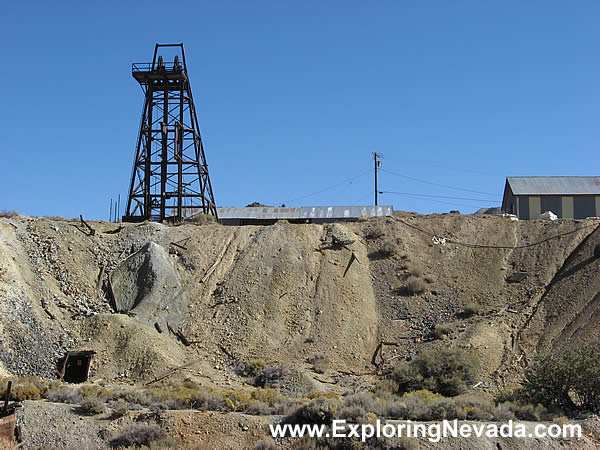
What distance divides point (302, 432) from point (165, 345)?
1289 centimetres

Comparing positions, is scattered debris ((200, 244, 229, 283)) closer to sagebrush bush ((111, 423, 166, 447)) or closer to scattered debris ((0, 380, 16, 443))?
sagebrush bush ((111, 423, 166, 447))


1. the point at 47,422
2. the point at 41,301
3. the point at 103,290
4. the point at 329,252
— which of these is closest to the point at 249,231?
the point at 329,252

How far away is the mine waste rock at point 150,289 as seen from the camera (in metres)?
33.8

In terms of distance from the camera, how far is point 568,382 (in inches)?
907

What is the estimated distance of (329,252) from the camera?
39.4 meters

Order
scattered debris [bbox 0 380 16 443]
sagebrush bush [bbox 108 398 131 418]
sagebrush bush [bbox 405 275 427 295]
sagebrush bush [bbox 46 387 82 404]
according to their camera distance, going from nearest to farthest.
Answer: scattered debris [bbox 0 380 16 443] < sagebrush bush [bbox 108 398 131 418] < sagebrush bush [bbox 46 387 82 404] < sagebrush bush [bbox 405 275 427 295]

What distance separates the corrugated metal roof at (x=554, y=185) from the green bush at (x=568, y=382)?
27002mm

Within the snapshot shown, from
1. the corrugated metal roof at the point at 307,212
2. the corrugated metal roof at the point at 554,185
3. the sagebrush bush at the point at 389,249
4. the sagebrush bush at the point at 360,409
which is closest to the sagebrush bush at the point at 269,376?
the sagebrush bush at the point at 360,409

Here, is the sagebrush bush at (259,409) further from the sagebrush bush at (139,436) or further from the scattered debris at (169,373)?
the scattered debris at (169,373)

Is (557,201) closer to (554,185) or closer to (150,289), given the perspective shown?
(554,185)

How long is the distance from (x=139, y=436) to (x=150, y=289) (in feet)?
50.6

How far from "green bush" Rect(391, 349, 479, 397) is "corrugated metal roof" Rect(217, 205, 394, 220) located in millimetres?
20922

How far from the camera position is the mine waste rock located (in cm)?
3381

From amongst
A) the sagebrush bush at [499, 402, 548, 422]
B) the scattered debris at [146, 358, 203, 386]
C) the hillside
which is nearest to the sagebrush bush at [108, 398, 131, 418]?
the scattered debris at [146, 358, 203, 386]
